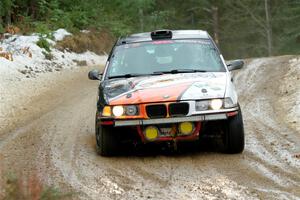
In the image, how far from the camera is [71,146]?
9.19 metres

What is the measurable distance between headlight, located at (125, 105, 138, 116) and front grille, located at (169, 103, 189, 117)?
0.44 meters

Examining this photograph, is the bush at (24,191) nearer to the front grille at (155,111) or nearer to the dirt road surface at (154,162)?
the dirt road surface at (154,162)

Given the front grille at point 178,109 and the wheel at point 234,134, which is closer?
the front grille at point 178,109

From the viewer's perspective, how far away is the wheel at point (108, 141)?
798cm

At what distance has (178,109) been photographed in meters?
7.59

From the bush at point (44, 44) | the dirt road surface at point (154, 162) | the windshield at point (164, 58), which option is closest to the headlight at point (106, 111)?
the dirt road surface at point (154, 162)

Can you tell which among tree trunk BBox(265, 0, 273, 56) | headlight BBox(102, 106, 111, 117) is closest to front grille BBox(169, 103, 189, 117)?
headlight BBox(102, 106, 111, 117)

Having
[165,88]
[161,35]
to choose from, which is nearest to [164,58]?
[161,35]

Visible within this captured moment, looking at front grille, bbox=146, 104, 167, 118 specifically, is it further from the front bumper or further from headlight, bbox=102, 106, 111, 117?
headlight, bbox=102, 106, 111, 117

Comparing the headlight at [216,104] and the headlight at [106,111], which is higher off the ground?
the headlight at [216,104]

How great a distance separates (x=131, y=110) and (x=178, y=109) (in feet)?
1.93

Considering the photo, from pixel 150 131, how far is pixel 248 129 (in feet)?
9.70

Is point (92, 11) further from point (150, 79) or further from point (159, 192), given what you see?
point (159, 192)

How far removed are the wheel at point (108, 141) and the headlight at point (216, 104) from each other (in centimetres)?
135
